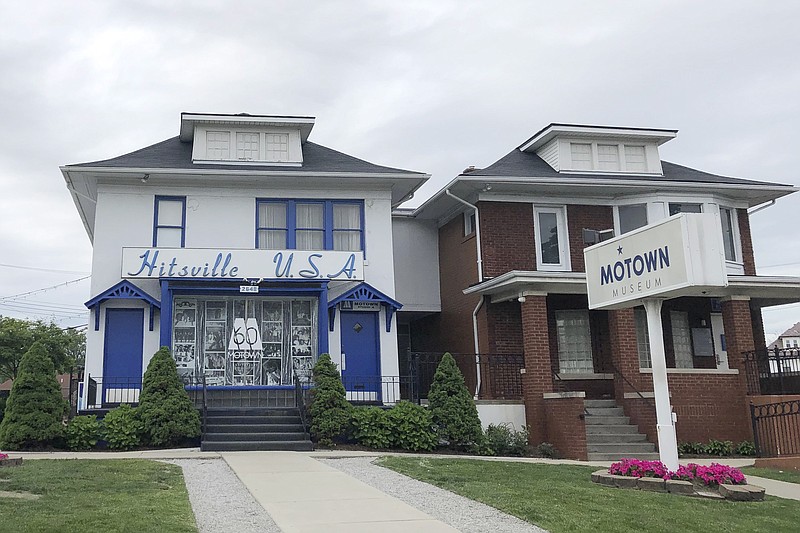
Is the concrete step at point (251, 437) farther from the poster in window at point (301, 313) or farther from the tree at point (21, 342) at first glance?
the tree at point (21, 342)

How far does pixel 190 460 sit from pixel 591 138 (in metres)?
15.1

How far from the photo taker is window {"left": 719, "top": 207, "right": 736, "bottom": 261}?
75.9 feet

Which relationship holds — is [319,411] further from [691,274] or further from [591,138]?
[591,138]

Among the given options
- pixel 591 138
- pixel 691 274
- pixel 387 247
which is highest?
pixel 591 138

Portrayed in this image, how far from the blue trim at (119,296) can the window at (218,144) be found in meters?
4.23

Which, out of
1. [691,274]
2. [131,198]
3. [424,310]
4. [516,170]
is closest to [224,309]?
[131,198]

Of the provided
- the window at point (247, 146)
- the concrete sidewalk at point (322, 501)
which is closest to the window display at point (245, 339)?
the window at point (247, 146)

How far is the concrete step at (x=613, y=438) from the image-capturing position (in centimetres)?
1794

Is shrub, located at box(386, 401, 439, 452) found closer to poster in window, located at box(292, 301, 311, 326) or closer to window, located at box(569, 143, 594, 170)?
poster in window, located at box(292, 301, 311, 326)

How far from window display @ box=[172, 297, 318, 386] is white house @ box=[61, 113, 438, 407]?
0.03m

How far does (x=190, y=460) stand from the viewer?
1421 cm

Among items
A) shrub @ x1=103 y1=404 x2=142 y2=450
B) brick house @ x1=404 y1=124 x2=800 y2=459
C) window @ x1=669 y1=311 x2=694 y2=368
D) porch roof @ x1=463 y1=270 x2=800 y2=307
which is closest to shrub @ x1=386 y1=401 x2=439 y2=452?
brick house @ x1=404 y1=124 x2=800 y2=459

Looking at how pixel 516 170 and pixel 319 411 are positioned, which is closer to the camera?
pixel 319 411

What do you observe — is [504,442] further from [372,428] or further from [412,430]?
[372,428]
